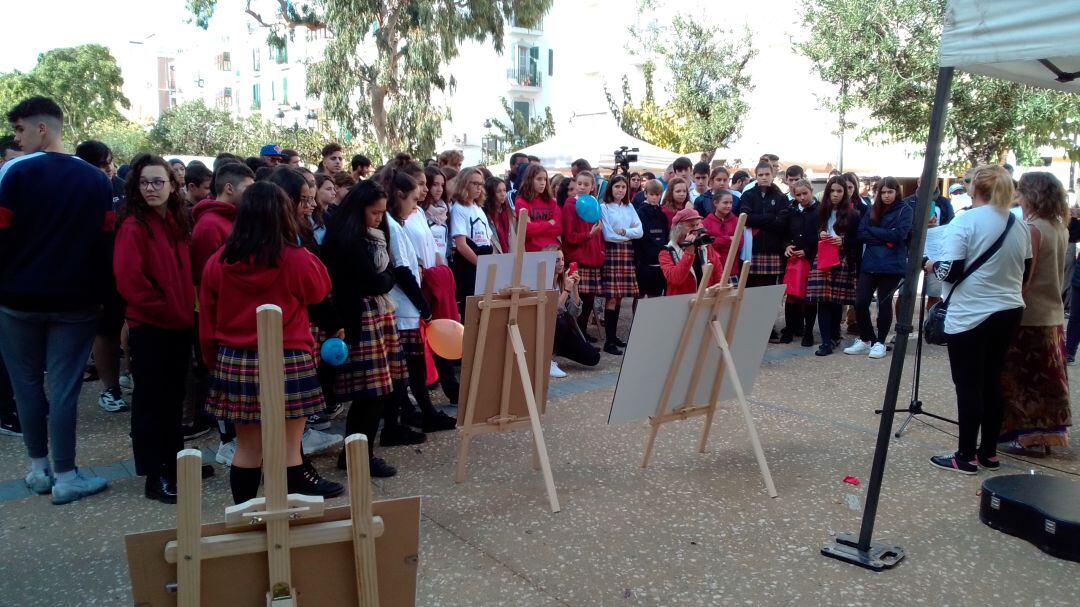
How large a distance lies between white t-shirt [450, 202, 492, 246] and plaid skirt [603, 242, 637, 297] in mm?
1701

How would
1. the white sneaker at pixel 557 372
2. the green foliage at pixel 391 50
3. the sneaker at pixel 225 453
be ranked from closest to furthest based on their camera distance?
1. the sneaker at pixel 225 453
2. the white sneaker at pixel 557 372
3. the green foliage at pixel 391 50

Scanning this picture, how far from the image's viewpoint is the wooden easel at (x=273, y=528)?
5.40ft

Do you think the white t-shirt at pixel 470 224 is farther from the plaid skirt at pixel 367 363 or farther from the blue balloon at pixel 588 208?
the plaid skirt at pixel 367 363

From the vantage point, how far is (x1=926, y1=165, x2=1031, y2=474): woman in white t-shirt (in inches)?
169

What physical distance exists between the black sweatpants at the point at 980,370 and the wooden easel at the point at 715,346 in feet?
3.76

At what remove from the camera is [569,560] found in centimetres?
341

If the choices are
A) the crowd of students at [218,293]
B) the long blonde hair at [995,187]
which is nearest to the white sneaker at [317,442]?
the crowd of students at [218,293]

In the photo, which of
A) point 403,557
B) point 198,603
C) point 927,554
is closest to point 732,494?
point 927,554

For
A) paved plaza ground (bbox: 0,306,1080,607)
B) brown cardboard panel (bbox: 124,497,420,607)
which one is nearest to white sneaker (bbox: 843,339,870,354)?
paved plaza ground (bbox: 0,306,1080,607)

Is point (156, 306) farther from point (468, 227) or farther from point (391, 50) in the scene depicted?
point (391, 50)

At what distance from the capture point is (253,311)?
3.27 m

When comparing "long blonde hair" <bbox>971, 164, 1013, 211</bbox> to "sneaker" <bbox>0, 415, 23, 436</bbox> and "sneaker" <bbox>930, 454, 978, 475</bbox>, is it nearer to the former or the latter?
"sneaker" <bbox>930, 454, 978, 475</bbox>

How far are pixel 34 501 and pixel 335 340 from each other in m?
1.74

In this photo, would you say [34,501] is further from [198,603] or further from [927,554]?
[927,554]
